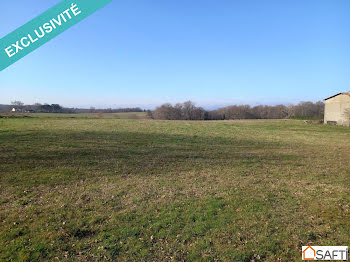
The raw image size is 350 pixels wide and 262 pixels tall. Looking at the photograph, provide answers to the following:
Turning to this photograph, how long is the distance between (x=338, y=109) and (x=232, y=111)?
43.9m

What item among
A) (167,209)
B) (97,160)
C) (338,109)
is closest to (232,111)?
(338,109)

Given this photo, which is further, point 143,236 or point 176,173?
point 176,173

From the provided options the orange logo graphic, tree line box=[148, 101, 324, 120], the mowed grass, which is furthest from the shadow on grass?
tree line box=[148, 101, 324, 120]

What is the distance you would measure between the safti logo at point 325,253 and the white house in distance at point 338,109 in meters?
41.7

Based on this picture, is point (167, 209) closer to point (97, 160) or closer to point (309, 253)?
point (309, 253)

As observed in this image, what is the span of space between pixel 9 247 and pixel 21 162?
25.6 feet

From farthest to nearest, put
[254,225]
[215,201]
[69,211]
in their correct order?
[215,201] < [69,211] < [254,225]

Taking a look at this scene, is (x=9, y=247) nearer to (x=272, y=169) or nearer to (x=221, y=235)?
(x=221, y=235)

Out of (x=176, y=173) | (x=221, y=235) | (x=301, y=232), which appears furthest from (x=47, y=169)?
(x=301, y=232)

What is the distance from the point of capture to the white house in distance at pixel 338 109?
3738cm

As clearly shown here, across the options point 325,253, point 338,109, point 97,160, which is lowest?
point 325,253

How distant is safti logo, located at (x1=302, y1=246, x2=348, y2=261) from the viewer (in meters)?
4.23

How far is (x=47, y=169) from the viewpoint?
9898 millimetres

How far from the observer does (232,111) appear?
82375mm
